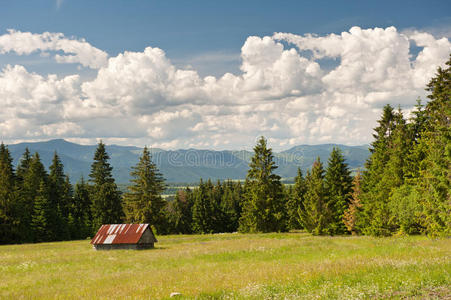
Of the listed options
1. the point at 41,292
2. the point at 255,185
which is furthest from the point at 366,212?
the point at 41,292

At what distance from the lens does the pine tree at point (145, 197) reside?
189ft

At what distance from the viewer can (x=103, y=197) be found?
2645 inches

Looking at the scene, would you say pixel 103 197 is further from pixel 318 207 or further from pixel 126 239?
pixel 318 207

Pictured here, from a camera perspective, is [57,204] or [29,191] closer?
[29,191]

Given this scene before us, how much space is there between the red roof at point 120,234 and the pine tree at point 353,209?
92.6ft

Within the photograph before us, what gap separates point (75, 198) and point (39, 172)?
10.7 m

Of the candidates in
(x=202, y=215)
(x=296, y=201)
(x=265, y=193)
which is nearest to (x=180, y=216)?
(x=202, y=215)

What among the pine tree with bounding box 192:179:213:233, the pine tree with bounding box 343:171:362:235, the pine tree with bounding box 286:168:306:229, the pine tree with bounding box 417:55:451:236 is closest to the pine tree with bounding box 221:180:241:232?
the pine tree with bounding box 192:179:213:233

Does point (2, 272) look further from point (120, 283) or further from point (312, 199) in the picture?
point (312, 199)

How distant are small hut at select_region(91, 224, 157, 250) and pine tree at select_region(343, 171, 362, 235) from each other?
27.5m

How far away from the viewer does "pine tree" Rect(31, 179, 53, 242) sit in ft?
194

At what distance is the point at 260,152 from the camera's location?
54.3 metres

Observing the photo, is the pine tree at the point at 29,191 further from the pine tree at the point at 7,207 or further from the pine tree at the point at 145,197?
the pine tree at the point at 145,197

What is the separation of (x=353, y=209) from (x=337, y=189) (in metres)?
4.69
